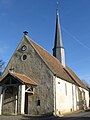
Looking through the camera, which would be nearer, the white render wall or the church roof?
the white render wall

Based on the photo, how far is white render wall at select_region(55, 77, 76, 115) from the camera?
2126 centimetres

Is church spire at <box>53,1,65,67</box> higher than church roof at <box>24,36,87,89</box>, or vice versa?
church spire at <box>53,1,65,67</box>

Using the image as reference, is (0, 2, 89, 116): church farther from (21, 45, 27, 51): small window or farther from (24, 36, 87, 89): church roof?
(24, 36, 87, 89): church roof

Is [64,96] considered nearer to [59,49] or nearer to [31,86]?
[31,86]

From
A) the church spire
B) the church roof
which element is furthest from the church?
the church spire

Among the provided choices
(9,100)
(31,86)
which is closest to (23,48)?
(31,86)

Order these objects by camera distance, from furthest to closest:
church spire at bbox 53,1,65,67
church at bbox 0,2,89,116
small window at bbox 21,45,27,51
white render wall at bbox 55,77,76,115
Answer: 1. church spire at bbox 53,1,65,67
2. small window at bbox 21,45,27,51
3. white render wall at bbox 55,77,76,115
4. church at bbox 0,2,89,116

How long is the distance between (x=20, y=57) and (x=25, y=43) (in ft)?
6.33

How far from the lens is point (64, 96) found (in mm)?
23719

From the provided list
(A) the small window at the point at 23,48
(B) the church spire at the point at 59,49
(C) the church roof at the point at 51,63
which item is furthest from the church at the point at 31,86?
(B) the church spire at the point at 59,49

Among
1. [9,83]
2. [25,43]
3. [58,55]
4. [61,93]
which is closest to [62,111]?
[61,93]

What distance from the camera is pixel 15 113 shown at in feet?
63.7

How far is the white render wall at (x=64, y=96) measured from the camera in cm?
2126

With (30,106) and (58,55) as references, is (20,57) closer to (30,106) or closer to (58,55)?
(30,106)
